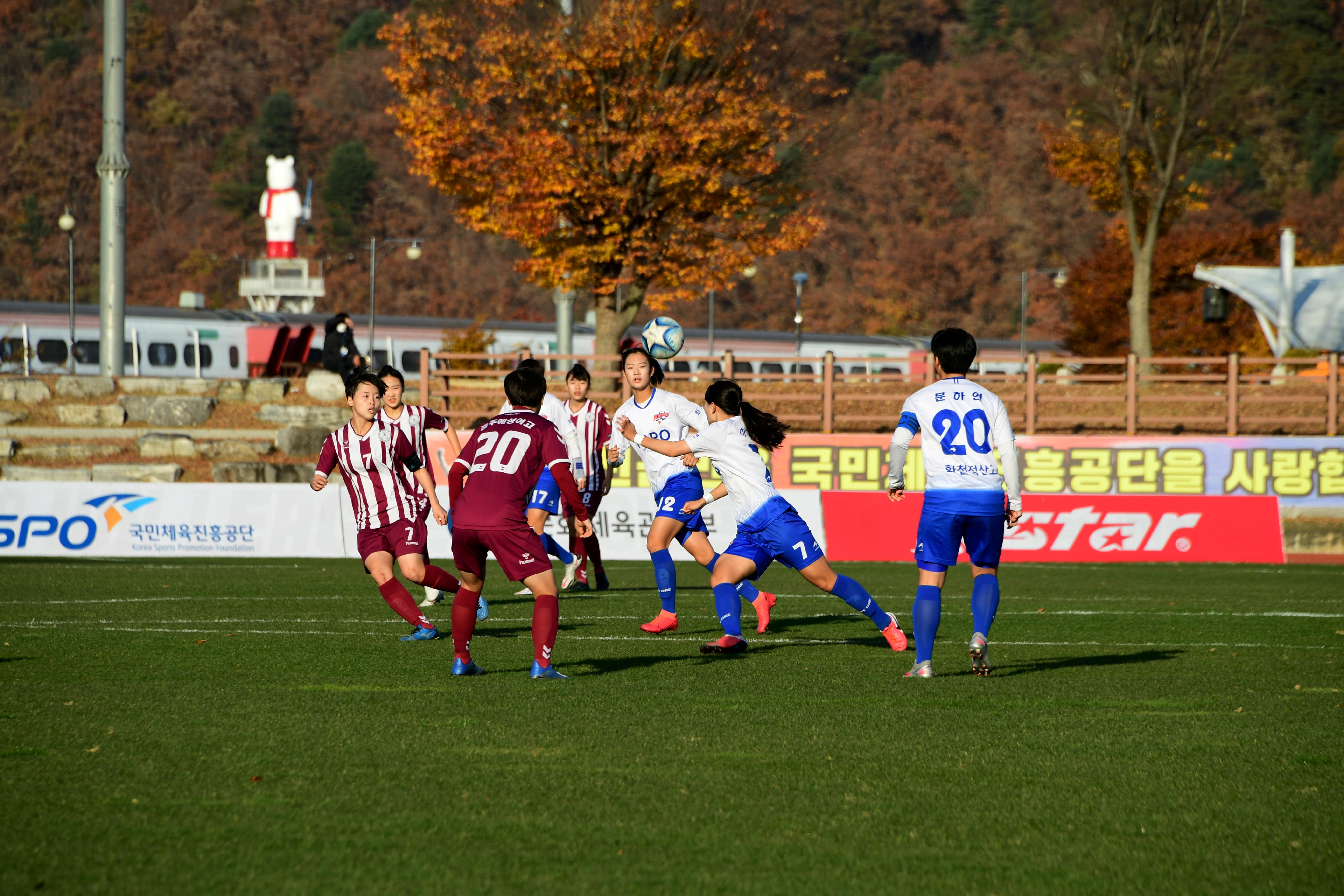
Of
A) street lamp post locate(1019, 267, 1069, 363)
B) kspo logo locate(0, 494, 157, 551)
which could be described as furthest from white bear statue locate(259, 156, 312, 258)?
kspo logo locate(0, 494, 157, 551)

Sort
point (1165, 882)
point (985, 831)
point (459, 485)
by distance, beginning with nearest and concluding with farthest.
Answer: point (1165, 882)
point (985, 831)
point (459, 485)

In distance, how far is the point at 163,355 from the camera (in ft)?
140

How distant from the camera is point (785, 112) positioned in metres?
28.8

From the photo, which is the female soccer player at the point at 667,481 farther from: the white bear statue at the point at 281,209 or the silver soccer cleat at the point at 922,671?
the white bear statue at the point at 281,209

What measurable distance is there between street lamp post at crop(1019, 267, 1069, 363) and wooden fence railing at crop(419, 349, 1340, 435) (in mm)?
2308

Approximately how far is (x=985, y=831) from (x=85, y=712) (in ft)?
14.4

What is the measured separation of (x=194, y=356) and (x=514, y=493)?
3830 cm

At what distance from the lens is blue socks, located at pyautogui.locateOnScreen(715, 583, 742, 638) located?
913cm

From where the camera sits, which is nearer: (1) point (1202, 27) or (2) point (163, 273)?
(1) point (1202, 27)

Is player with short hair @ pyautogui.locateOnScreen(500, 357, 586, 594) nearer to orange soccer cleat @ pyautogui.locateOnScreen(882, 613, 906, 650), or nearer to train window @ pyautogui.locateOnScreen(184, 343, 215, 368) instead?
orange soccer cleat @ pyautogui.locateOnScreen(882, 613, 906, 650)

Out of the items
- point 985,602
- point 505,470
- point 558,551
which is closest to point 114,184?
point 558,551

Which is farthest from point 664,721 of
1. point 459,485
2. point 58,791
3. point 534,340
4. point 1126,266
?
point 1126,266

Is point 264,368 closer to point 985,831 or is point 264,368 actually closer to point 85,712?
point 85,712

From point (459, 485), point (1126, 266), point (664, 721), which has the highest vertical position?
point (1126, 266)
